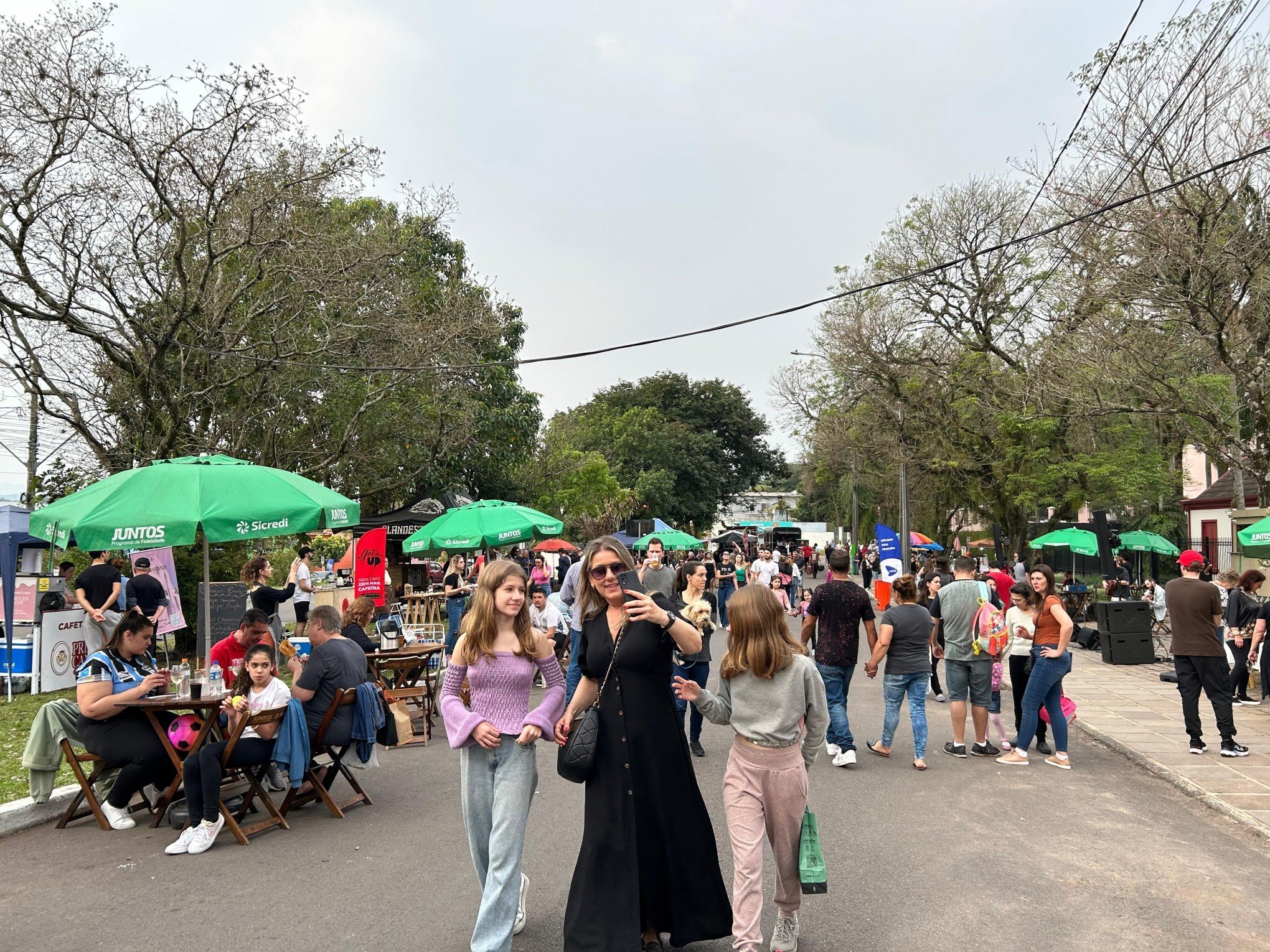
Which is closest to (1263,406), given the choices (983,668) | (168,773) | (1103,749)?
(1103,749)

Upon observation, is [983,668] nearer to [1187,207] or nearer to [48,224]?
[1187,207]

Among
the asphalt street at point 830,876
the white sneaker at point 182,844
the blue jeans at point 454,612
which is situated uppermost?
the blue jeans at point 454,612

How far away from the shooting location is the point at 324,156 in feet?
55.6

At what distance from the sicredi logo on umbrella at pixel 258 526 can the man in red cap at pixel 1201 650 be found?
715 cm

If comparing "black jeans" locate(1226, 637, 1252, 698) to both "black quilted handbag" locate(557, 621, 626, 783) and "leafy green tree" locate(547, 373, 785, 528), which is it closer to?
"black quilted handbag" locate(557, 621, 626, 783)

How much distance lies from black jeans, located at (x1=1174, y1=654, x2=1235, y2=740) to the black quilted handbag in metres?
6.23

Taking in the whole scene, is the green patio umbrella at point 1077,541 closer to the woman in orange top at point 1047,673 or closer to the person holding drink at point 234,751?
the woman in orange top at point 1047,673

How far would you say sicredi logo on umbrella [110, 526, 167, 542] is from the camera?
6547 mm

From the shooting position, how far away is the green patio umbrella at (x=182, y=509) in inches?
258

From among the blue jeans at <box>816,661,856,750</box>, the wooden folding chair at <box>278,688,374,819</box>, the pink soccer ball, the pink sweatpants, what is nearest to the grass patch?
the pink soccer ball

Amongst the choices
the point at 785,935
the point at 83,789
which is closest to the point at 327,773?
the point at 83,789

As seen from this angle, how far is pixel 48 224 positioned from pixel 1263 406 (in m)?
19.1

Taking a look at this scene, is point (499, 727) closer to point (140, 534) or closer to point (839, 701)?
point (140, 534)

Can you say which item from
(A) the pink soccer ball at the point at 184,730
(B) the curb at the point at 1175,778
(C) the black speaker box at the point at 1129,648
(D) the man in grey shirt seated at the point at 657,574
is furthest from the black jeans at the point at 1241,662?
(A) the pink soccer ball at the point at 184,730
